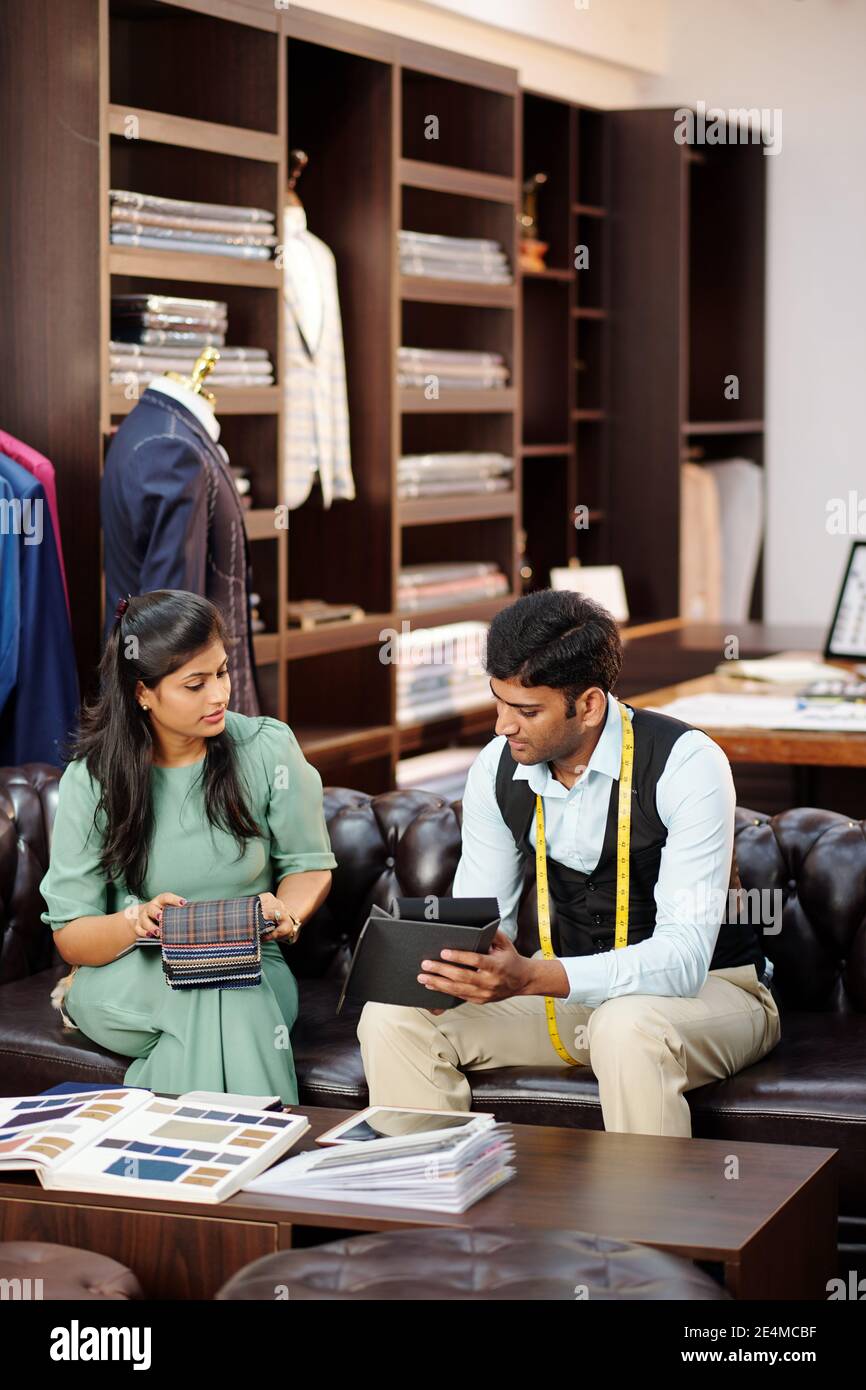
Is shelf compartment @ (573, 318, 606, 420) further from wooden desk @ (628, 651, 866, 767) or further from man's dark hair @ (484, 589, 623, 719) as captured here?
man's dark hair @ (484, 589, 623, 719)

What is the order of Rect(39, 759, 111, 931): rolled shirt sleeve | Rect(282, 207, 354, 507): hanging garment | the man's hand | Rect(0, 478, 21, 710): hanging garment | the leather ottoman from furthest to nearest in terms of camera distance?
Rect(282, 207, 354, 507): hanging garment < Rect(0, 478, 21, 710): hanging garment < Rect(39, 759, 111, 931): rolled shirt sleeve < the man's hand < the leather ottoman

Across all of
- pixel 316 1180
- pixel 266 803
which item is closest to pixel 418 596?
pixel 266 803

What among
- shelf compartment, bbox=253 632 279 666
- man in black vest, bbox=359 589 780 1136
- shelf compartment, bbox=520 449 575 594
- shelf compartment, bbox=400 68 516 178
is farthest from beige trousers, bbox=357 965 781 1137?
shelf compartment, bbox=520 449 575 594

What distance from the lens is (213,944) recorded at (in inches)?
120

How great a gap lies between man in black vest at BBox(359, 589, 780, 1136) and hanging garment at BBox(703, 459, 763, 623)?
16.7 feet

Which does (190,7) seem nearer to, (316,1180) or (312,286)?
(312,286)

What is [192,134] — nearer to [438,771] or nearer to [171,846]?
[171,846]

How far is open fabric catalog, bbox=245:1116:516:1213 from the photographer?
235 cm

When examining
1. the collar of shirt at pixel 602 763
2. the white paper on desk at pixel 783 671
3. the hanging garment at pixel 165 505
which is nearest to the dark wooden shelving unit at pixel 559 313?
the white paper on desk at pixel 783 671

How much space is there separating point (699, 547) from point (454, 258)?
2390 millimetres

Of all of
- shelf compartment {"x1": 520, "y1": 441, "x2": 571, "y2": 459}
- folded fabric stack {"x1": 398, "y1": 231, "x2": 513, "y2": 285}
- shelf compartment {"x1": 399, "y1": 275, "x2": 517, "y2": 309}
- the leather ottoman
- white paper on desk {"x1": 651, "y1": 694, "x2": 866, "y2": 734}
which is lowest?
the leather ottoman

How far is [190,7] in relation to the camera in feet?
14.6

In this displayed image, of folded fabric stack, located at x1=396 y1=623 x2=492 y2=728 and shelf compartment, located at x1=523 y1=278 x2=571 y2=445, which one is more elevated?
shelf compartment, located at x1=523 y1=278 x2=571 y2=445

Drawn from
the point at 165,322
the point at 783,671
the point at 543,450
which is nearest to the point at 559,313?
the point at 543,450
